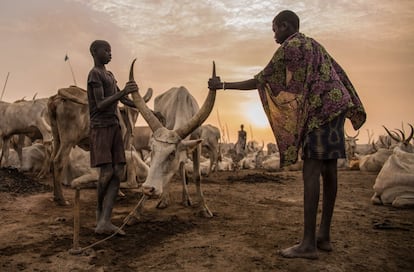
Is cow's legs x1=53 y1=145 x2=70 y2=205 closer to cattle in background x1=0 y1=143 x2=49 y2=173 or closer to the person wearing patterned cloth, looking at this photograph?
the person wearing patterned cloth

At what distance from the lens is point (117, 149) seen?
4.46m

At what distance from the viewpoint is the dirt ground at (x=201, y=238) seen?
330 cm

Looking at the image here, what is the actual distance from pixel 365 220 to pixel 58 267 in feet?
13.0

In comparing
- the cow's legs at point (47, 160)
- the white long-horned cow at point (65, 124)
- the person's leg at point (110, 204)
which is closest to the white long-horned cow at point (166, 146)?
the person's leg at point (110, 204)

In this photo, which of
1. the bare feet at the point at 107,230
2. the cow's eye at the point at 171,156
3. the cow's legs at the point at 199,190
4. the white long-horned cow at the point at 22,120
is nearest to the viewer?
the bare feet at the point at 107,230

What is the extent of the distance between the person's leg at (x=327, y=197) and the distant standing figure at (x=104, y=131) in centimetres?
214

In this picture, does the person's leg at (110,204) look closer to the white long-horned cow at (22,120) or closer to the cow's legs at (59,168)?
the cow's legs at (59,168)

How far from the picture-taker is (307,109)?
341 centimetres

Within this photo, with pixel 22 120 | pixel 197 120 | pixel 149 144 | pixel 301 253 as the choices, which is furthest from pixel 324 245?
pixel 22 120

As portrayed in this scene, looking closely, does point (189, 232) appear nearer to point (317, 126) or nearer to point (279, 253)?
point (279, 253)

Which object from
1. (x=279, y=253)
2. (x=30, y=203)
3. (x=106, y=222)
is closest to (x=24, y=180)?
(x=30, y=203)

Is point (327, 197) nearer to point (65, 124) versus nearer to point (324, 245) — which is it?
point (324, 245)

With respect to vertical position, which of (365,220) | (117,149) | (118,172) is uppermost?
(117,149)

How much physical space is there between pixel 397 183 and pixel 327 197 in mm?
3208
